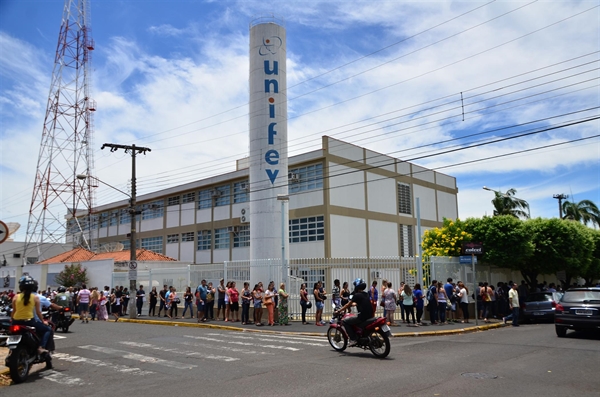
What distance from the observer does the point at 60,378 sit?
30.7ft

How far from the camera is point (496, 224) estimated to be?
977 inches

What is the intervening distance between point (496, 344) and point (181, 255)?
1379 inches

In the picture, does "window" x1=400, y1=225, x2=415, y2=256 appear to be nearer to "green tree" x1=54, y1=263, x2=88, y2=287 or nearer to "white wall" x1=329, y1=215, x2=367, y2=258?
"white wall" x1=329, y1=215, x2=367, y2=258

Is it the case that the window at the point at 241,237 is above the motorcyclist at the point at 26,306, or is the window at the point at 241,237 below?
above

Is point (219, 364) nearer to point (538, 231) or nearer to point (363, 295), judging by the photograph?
point (363, 295)

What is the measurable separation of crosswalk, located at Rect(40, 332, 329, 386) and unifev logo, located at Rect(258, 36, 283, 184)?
13883mm

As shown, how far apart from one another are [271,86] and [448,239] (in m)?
12.6

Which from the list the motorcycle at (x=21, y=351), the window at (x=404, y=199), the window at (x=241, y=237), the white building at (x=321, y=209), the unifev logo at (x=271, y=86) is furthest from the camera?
the window at (x=404, y=199)

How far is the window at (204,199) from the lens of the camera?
4238 centimetres

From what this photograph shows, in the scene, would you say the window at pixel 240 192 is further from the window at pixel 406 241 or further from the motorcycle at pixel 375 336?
the motorcycle at pixel 375 336

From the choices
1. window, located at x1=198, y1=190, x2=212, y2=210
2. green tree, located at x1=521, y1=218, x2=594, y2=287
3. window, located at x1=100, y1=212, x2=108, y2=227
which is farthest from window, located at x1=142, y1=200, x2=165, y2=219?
green tree, located at x1=521, y1=218, x2=594, y2=287

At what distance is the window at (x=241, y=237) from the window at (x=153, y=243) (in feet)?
35.5

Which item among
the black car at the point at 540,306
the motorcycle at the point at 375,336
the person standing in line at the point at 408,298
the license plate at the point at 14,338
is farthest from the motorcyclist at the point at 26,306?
the black car at the point at 540,306

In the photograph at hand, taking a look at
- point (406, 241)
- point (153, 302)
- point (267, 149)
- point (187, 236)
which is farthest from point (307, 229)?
point (187, 236)
